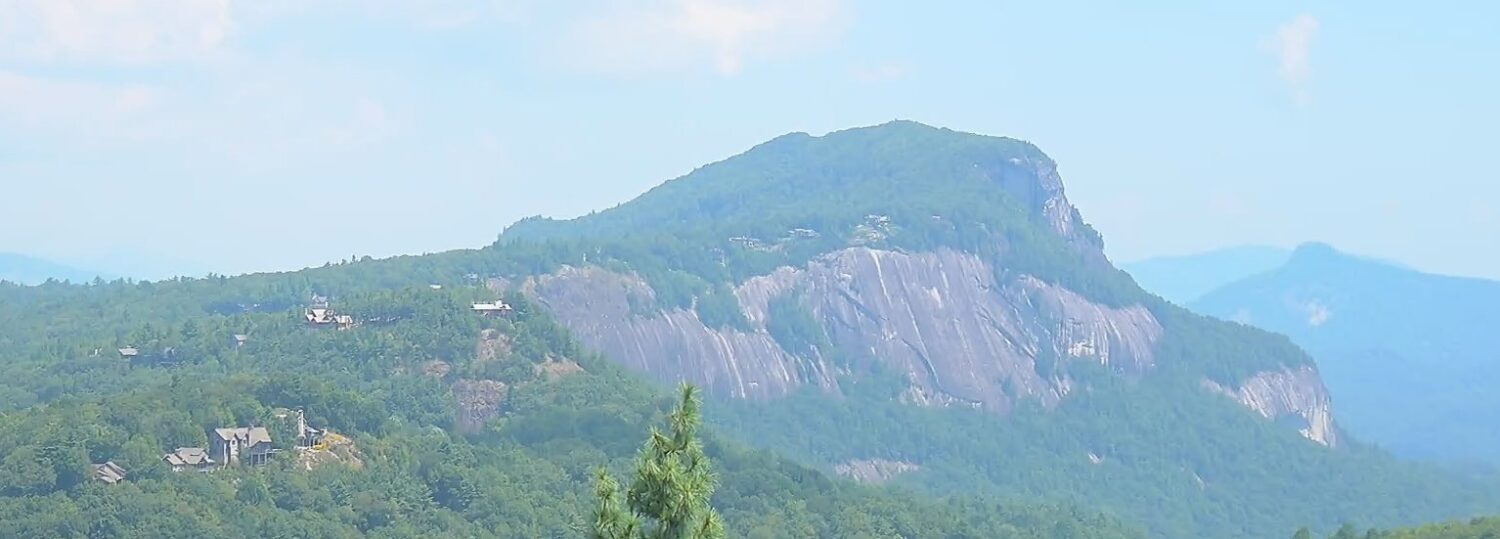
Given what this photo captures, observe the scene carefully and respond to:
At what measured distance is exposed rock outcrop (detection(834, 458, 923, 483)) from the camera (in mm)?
187625

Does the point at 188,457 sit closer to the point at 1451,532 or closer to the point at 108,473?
the point at 108,473

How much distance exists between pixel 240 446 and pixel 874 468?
8597cm

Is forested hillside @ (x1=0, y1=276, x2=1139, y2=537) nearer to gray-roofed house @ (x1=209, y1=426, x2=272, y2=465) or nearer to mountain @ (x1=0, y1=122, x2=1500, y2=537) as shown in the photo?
mountain @ (x1=0, y1=122, x2=1500, y2=537)

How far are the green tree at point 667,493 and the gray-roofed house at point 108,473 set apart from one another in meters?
68.7

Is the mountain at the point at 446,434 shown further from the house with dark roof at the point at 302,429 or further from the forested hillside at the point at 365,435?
the house with dark roof at the point at 302,429

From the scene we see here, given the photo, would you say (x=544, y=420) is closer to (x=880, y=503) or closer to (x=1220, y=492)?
(x=880, y=503)

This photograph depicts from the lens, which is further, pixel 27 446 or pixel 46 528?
pixel 27 446

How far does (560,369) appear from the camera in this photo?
147875mm

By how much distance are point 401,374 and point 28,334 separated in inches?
1658

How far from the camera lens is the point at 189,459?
108750 millimetres

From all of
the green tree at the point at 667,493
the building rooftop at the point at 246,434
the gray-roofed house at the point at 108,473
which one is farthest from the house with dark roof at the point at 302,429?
the green tree at the point at 667,493

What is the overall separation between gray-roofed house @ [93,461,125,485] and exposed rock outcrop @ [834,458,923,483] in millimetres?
85779

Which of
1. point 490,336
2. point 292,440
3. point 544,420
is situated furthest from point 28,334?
point 292,440

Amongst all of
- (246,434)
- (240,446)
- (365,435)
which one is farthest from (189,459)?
(365,435)
